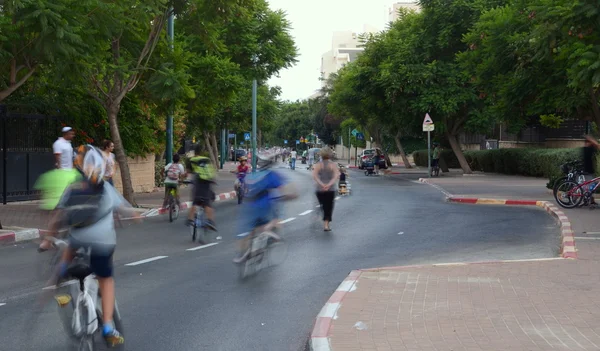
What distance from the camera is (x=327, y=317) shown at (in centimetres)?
705

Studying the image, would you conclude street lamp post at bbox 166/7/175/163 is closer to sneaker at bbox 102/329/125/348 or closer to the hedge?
the hedge

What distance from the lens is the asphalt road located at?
6910 mm

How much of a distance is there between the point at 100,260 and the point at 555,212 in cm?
1465

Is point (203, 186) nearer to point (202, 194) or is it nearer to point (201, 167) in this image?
point (202, 194)

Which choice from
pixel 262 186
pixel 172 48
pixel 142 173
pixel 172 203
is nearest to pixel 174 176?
pixel 172 203

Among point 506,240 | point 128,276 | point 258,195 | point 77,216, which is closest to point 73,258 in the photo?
point 77,216

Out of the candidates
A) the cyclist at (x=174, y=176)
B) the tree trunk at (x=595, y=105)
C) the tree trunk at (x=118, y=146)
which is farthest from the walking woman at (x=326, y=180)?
the tree trunk at (x=595, y=105)

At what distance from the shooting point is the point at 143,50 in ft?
66.6

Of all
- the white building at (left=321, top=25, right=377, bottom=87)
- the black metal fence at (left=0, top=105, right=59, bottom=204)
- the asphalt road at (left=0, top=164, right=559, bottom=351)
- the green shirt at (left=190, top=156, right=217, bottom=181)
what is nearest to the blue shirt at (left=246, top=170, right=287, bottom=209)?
the asphalt road at (left=0, top=164, right=559, bottom=351)

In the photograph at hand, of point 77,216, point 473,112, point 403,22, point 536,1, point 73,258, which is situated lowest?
point 73,258

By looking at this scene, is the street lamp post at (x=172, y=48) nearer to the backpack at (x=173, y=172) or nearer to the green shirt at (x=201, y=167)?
→ the backpack at (x=173, y=172)

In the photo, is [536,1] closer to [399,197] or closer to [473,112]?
[399,197]

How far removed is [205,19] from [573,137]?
2579 centimetres

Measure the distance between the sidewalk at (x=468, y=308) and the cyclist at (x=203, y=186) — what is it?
14.4 ft
